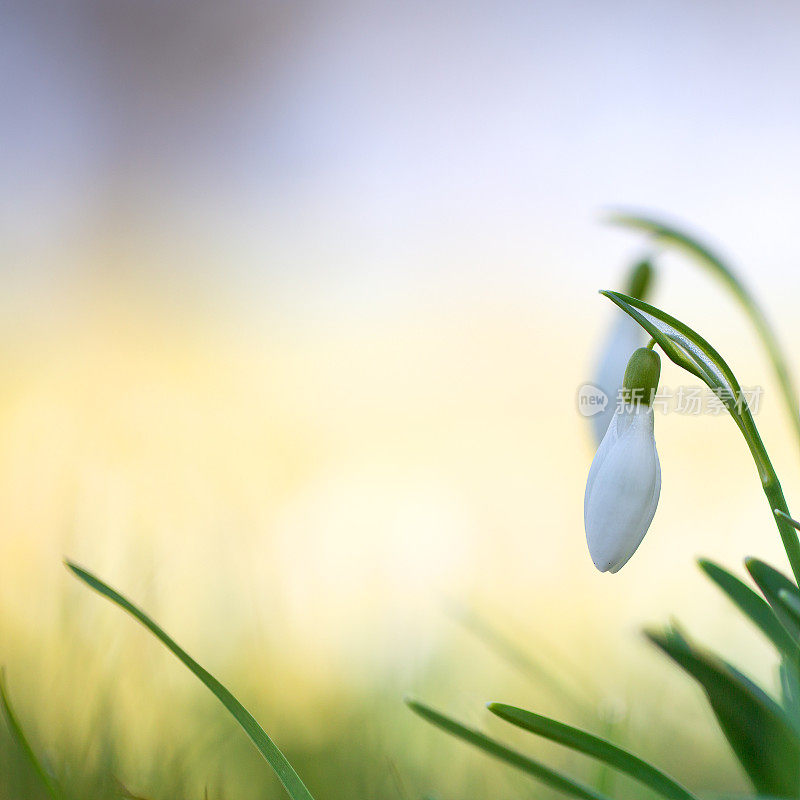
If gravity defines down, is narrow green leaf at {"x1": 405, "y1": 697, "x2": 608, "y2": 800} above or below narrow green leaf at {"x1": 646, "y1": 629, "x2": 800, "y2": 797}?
below

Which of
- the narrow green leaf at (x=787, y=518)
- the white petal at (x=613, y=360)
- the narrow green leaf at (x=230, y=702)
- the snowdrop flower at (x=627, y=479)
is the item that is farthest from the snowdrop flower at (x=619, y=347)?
the narrow green leaf at (x=230, y=702)

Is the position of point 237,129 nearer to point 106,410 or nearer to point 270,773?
point 106,410

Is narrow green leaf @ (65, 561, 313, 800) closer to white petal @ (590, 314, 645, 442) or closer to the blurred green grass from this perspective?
the blurred green grass

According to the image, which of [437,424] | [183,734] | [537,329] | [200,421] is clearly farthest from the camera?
[537,329]

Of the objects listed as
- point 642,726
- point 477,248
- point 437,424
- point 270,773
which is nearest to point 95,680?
point 270,773

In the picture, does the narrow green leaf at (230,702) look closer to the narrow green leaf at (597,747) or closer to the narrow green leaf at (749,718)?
A: the narrow green leaf at (597,747)

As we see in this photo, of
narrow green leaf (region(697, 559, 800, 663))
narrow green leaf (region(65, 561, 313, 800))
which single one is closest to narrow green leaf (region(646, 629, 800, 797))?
narrow green leaf (region(697, 559, 800, 663))

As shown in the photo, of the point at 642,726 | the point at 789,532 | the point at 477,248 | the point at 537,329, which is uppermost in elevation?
the point at 477,248

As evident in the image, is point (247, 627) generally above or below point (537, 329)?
below

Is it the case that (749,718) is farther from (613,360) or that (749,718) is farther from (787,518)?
(613,360)
